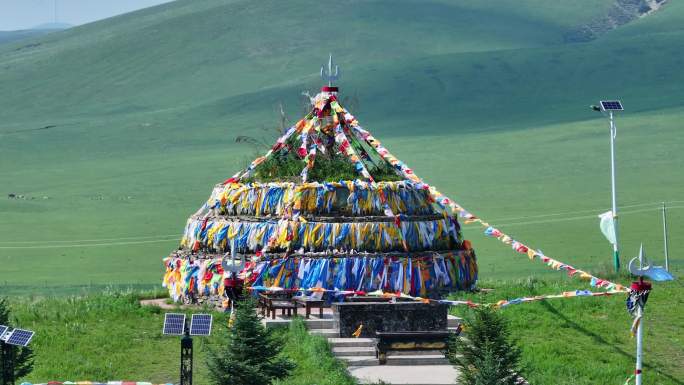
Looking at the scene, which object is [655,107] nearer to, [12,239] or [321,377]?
[12,239]

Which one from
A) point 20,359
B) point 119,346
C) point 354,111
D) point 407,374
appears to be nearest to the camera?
point 20,359

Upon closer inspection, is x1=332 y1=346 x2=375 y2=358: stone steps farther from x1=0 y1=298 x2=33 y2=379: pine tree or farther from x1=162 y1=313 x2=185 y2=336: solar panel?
x1=0 y1=298 x2=33 y2=379: pine tree

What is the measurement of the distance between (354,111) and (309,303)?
6072cm

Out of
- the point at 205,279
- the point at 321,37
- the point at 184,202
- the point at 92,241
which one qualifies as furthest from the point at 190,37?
the point at 205,279

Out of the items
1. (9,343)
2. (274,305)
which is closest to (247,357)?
(9,343)

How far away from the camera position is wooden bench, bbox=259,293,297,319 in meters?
28.0

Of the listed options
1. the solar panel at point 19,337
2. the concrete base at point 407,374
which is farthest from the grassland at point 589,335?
the solar panel at point 19,337

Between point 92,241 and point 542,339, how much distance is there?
1469 inches

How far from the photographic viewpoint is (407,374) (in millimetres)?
24266

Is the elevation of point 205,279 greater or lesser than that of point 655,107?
lesser

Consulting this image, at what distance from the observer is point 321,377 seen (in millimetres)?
23531

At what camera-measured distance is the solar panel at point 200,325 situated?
2176 cm

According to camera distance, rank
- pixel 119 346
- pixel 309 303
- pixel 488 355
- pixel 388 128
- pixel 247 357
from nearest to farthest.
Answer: pixel 488 355, pixel 247 357, pixel 119 346, pixel 309 303, pixel 388 128

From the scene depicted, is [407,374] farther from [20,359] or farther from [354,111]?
[354,111]
